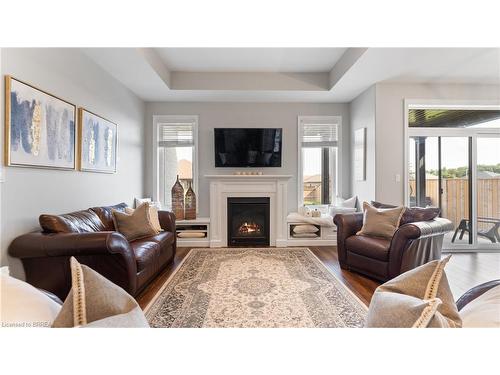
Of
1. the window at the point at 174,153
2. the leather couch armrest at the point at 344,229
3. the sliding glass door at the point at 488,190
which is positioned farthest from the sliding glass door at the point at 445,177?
the window at the point at 174,153

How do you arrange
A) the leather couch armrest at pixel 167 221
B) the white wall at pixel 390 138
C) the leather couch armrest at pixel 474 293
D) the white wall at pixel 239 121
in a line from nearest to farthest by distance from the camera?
the leather couch armrest at pixel 474 293, the leather couch armrest at pixel 167 221, the white wall at pixel 390 138, the white wall at pixel 239 121

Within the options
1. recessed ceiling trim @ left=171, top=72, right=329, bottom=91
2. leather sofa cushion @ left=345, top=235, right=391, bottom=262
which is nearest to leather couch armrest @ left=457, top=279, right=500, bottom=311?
leather sofa cushion @ left=345, top=235, right=391, bottom=262

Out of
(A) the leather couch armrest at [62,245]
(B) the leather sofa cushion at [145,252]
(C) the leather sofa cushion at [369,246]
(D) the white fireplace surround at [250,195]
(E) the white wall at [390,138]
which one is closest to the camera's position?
(A) the leather couch armrest at [62,245]

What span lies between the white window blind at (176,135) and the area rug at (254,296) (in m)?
2.34

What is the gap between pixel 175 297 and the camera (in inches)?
94.6

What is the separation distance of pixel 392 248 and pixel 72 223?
3.19m

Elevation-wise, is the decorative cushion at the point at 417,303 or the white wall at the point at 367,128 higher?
the white wall at the point at 367,128

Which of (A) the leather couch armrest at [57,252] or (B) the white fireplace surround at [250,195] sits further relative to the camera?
(B) the white fireplace surround at [250,195]

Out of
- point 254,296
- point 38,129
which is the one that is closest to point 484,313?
point 254,296

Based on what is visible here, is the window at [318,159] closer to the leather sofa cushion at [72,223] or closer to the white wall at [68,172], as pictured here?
the white wall at [68,172]

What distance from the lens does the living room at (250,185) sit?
3.69 feet

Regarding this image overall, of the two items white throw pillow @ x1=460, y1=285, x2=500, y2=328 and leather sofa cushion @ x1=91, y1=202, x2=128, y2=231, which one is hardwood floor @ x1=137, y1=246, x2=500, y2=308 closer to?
leather sofa cushion @ x1=91, y1=202, x2=128, y2=231
